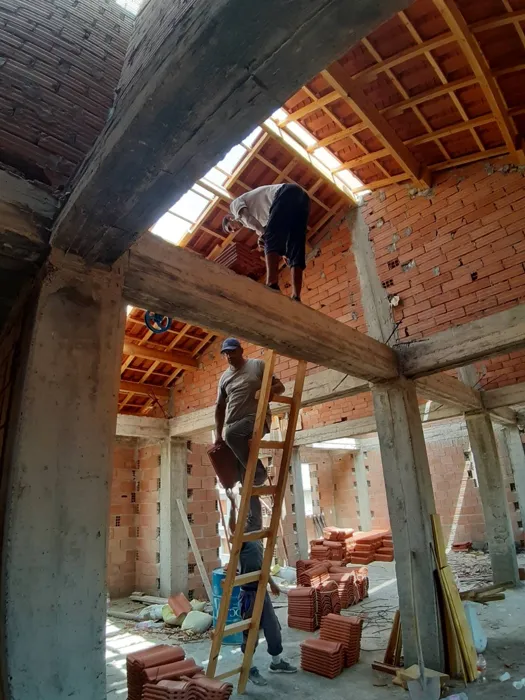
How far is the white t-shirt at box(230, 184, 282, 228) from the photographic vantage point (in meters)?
3.59

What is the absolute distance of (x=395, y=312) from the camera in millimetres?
4965

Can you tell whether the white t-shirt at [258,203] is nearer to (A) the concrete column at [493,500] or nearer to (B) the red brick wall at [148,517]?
(A) the concrete column at [493,500]

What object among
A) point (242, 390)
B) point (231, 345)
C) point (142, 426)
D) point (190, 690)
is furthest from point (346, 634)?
point (142, 426)

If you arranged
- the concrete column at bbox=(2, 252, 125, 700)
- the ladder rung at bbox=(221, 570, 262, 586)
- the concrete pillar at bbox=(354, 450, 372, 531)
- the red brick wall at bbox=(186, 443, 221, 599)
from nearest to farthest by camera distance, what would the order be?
the concrete column at bbox=(2, 252, 125, 700) → the ladder rung at bbox=(221, 570, 262, 586) → the red brick wall at bbox=(186, 443, 221, 599) → the concrete pillar at bbox=(354, 450, 372, 531)

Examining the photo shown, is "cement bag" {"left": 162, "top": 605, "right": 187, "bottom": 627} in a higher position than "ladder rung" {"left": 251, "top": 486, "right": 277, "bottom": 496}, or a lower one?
lower

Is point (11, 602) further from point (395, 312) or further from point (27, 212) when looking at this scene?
point (395, 312)

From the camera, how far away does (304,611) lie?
5.26 metres

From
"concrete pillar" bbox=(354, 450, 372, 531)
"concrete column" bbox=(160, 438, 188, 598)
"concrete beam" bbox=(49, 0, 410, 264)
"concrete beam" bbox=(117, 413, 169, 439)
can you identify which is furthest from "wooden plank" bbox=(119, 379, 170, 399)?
"concrete pillar" bbox=(354, 450, 372, 531)

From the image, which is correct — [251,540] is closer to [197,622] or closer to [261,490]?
[261,490]

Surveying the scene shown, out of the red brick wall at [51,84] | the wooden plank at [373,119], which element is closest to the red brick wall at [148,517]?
the wooden plank at [373,119]

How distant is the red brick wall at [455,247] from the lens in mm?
4320

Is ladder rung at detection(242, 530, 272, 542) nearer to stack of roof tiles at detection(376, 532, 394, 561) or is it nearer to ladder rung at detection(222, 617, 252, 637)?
ladder rung at detection(222, 617, 252, 637)

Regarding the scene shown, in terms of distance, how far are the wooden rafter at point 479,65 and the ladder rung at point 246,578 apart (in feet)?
15.7

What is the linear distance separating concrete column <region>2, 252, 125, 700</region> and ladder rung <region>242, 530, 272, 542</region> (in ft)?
6.03
